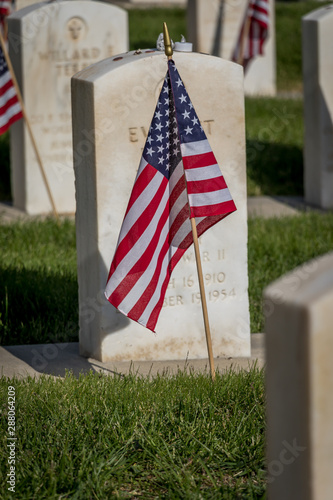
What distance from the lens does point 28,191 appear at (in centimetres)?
810

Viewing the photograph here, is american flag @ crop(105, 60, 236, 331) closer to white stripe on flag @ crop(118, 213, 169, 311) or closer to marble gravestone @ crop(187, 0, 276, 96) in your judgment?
white stripe on flag @ crop(118, 213, 169, 311)

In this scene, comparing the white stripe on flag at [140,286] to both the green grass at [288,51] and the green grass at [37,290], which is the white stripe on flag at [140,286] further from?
the green grass at [288,51]

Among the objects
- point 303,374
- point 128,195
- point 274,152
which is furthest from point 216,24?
point 303,374

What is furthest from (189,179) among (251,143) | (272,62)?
(272,62)

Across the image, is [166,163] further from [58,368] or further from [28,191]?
[28,191]

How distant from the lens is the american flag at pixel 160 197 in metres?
3.89

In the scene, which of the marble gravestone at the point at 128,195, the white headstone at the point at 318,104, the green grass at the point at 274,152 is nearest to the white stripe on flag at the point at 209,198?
the marble gravestone at the point at 128,195

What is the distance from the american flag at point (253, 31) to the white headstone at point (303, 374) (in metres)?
8.18

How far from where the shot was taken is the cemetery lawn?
5.04 meters

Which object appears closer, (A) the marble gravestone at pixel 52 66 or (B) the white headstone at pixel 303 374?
(B) the white headstone at pixel 303 374

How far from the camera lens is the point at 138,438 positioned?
343cm

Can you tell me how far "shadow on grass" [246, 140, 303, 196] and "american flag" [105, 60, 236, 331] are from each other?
17.0ft

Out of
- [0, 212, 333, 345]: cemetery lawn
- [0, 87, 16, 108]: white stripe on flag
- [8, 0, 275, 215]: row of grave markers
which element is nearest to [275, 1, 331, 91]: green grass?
[8, 0, 275, 215]: row of grave markers

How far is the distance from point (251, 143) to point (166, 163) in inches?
230
